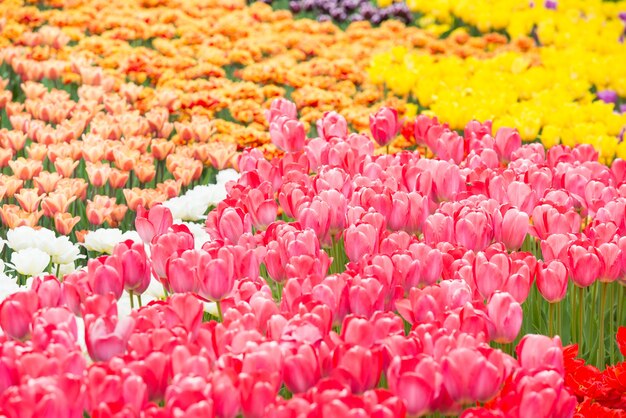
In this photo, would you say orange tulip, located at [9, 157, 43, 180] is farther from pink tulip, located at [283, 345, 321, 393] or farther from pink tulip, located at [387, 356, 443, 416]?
pink tulip, located at [387, 356, 443, 416]

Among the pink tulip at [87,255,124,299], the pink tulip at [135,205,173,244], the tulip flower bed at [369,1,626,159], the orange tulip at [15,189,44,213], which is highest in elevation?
the pink tulip at [87,255,124,299]

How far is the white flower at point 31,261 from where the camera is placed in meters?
3.53

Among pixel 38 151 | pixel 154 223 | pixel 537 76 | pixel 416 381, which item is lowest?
pixel 537 76

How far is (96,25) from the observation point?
8.21m

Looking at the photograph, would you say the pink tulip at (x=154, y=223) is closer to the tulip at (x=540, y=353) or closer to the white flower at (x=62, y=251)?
the white flower at (x=62, y=251)

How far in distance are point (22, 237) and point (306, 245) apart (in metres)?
1.26

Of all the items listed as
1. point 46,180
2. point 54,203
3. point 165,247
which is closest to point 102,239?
point 54,203

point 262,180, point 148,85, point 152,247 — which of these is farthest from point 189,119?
point 152,247

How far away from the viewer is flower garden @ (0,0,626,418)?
→ 214cm

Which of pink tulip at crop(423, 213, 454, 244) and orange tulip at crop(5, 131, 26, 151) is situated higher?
pink tulip at crop(423, 213, 454, 244)

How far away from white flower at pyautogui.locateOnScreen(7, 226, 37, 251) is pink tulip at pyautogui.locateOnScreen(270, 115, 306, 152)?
46.2 inches

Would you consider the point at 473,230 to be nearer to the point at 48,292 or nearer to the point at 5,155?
the point at 48,292

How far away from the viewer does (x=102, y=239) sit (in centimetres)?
393

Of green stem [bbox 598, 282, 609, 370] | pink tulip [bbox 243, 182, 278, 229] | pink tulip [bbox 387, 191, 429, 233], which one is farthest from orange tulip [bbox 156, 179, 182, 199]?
green stem [bbox 598, 282, 609, 370]
